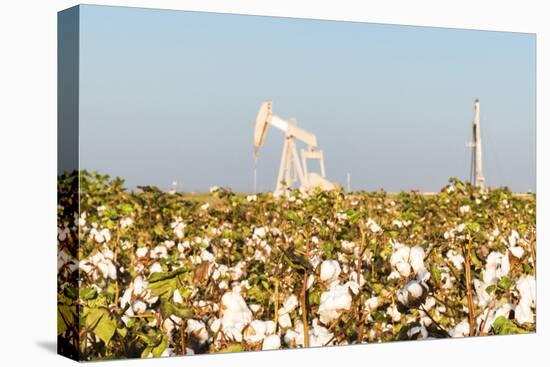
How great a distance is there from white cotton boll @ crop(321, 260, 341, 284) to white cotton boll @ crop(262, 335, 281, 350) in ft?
1.56

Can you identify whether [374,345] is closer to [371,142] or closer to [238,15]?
[371,142]

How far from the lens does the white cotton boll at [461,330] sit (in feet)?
25.7

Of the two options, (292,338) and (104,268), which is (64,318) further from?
(292,338)

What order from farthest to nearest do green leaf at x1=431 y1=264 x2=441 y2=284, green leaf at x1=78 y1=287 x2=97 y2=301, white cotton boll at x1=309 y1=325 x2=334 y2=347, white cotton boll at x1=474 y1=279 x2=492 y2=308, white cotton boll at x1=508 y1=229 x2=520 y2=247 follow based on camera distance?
1. white cotton boll at x1=508 y1=229 x2=520 y2=247
2. white cotton boll at x1=474 y1=279 x2=492 y2=308
3. green leaf at x1=431 y1=264 x2=441 y2=284
4. white cotton boll at x1=309 y1=325 x2=334 y2=347
5. green leaf at x1=78 y1=287 x2=97 y2=301

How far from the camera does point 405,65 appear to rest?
789cm

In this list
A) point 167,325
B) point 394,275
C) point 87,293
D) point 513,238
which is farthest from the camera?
point 513,238

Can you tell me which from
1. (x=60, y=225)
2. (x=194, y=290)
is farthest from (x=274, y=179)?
(x=60, y=225)

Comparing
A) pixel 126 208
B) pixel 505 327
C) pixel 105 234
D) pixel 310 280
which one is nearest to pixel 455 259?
pixel 505 327

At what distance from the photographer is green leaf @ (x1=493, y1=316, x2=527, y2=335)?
800cm

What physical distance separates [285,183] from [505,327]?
6.06 feet

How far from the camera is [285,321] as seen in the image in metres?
7.35

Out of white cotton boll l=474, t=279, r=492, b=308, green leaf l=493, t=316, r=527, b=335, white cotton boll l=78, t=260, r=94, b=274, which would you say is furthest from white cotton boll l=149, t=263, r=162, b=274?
green leaf l=493, t=316, r=527, b=335

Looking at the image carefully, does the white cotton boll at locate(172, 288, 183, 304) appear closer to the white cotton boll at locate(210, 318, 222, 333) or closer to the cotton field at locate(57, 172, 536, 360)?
the cotton field at locate(57, 172, 536, 360)

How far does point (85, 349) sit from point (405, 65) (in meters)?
2.83
